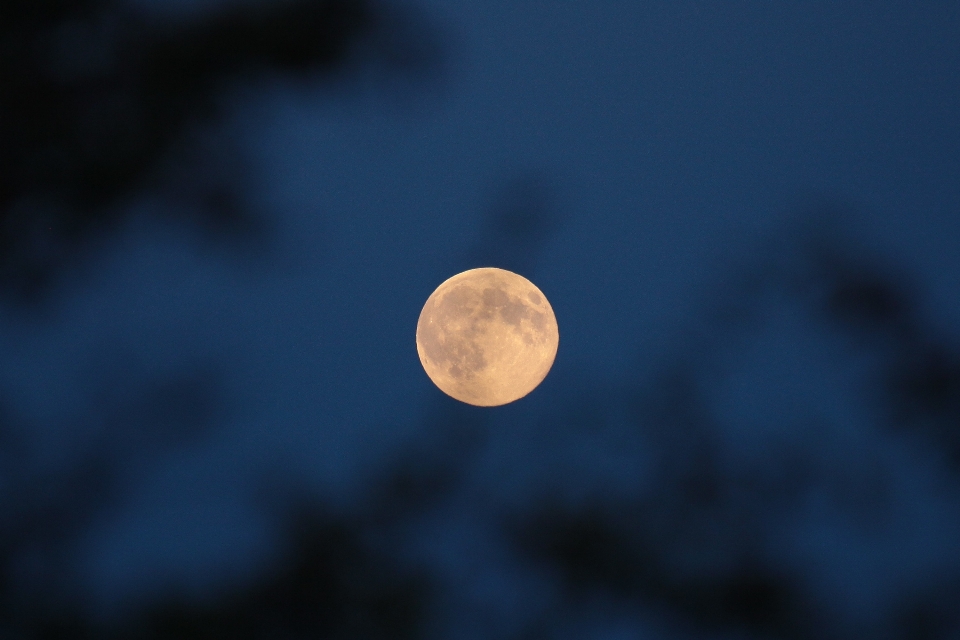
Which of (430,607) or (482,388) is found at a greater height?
(430,607)

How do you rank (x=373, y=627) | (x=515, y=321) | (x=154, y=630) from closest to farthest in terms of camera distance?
(x=515, y=321) → (x=154, y=630) → (x=373, y=627)

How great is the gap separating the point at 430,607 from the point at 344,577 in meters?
1.40

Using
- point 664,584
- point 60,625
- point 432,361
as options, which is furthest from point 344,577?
point 432,361

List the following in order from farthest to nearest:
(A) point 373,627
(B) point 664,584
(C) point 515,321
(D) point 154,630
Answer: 1. (B) point 664,584
2. (A) point 373,627
3. (D) point 154,630
4. (C) point 515,321

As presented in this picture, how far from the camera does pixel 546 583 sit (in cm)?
1277

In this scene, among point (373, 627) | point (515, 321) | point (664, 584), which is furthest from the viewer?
point (664, 584)

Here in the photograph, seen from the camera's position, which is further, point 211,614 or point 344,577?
point 344,577

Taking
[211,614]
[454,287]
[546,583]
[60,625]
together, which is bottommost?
[60,625]

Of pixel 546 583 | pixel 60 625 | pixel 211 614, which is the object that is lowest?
pixel 60 625

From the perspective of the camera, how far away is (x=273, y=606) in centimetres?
1165

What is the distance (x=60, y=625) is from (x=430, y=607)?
15.9 ft

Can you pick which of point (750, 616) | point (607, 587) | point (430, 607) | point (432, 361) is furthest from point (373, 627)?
point (432, 361)

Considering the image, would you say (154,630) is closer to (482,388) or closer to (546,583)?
(546,583)

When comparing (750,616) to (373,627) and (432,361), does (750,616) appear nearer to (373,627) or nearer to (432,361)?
(373,627)
